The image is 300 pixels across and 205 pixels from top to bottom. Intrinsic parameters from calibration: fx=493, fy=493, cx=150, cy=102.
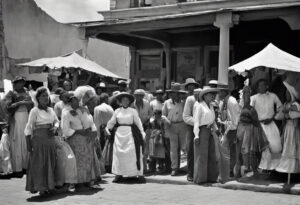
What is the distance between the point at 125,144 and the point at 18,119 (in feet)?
8.32

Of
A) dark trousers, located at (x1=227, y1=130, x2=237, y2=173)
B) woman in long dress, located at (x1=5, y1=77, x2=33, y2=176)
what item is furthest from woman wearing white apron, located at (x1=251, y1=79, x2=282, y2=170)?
woman in long dress, located at (x1=5, y1=77, x2=33, y2=176)

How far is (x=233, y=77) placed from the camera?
16141 millimetres

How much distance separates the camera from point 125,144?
33.0 ft

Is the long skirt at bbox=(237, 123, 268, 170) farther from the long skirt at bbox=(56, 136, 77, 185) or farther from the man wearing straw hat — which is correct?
the long skirt at bbox=(56, 136, 77, 185)

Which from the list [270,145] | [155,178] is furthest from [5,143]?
[270,145]

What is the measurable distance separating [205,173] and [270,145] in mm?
1381

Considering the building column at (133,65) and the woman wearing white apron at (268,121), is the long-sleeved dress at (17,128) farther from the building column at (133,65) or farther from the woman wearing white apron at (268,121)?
the building column at (133,65)

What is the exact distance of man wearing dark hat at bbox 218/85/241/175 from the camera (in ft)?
32.4

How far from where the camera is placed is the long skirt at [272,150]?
9164 millimetres

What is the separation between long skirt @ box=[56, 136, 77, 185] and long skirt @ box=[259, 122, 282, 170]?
11.6ft

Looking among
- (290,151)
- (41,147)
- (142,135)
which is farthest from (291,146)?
(41,147)

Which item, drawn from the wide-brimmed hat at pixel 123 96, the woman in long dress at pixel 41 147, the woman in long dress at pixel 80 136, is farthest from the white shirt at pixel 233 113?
the woman in long dress at pixel 41 147

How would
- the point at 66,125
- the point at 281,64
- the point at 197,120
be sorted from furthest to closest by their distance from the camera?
the point at 197,120 < the point at 281,64 < the point at 66,125

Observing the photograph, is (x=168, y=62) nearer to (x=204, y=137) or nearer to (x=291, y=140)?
(x=204, y=137)
